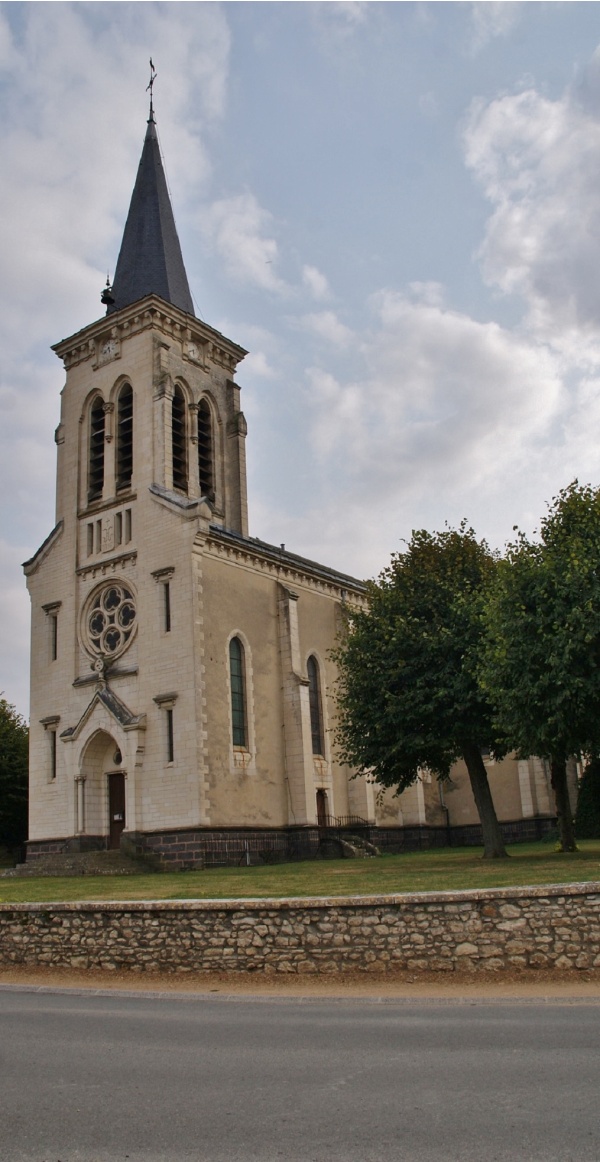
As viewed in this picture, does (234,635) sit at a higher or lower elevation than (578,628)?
higher

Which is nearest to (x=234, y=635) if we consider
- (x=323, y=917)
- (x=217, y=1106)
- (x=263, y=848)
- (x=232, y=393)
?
(x=263, y=848)

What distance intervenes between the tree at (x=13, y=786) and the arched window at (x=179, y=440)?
1979 cm

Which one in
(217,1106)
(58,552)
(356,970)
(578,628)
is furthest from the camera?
(58,552)

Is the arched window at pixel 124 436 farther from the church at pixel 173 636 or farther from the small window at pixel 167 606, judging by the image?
the small window at pixel 167 606

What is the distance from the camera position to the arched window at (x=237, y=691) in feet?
120

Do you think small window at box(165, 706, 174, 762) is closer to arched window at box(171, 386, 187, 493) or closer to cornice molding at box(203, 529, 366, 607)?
cornice molding at box(203, 529, 366, 607)

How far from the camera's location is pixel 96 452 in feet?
140

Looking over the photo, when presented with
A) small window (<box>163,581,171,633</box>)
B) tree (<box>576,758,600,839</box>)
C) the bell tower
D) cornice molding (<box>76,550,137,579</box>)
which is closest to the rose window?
the bell tower

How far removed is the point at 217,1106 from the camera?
23.6 feet

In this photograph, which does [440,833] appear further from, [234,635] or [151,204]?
[151,204]

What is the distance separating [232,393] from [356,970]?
117 feet

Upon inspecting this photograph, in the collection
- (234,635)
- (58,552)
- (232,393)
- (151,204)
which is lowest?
(234,635)

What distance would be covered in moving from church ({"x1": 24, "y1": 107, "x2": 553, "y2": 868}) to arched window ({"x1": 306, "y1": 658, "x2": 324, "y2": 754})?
3.0 inches

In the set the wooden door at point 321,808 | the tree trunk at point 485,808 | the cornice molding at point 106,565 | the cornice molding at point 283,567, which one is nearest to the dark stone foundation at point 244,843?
the wooden door at point 321,808
